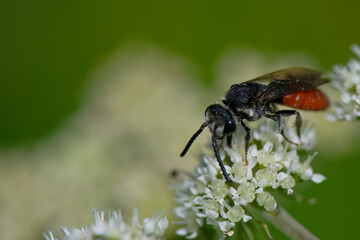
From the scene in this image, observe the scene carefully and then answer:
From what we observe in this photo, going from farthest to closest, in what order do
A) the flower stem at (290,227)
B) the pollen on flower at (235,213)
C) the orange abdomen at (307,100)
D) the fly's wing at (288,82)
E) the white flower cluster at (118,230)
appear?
the orange abdomen at (307,100) < the fly's wing at (288,82) < the flower stem at (290,227) < the pollen on flower at (235,213) < the white flower cluster at (118,230)

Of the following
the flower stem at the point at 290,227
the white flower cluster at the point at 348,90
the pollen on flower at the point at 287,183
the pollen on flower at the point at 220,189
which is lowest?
the flower stem at the point at 290,227

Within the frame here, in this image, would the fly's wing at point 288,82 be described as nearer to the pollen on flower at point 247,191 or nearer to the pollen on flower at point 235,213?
the pollen on flower at point 247,191

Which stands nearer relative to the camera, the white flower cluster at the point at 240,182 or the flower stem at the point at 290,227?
the white flower cluster at the point at 240,182

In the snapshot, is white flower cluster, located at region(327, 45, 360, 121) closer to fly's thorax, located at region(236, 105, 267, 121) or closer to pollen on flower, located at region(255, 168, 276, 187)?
fly's thorax, located at region(236, 105, 267, 121)

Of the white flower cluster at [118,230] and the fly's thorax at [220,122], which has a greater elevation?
the fly's thorax at [220,122]

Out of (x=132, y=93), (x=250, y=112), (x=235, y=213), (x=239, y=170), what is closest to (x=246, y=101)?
(x=250, y=112)

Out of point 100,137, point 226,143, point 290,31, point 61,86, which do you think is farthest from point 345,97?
point 61,86

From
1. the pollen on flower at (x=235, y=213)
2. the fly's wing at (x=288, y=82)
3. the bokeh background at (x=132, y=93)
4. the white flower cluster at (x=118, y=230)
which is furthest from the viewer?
the bokeh background at (x=132, y=93)

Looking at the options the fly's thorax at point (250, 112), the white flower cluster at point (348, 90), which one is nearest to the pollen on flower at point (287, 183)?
the fly's thorax at point (250, 112)
